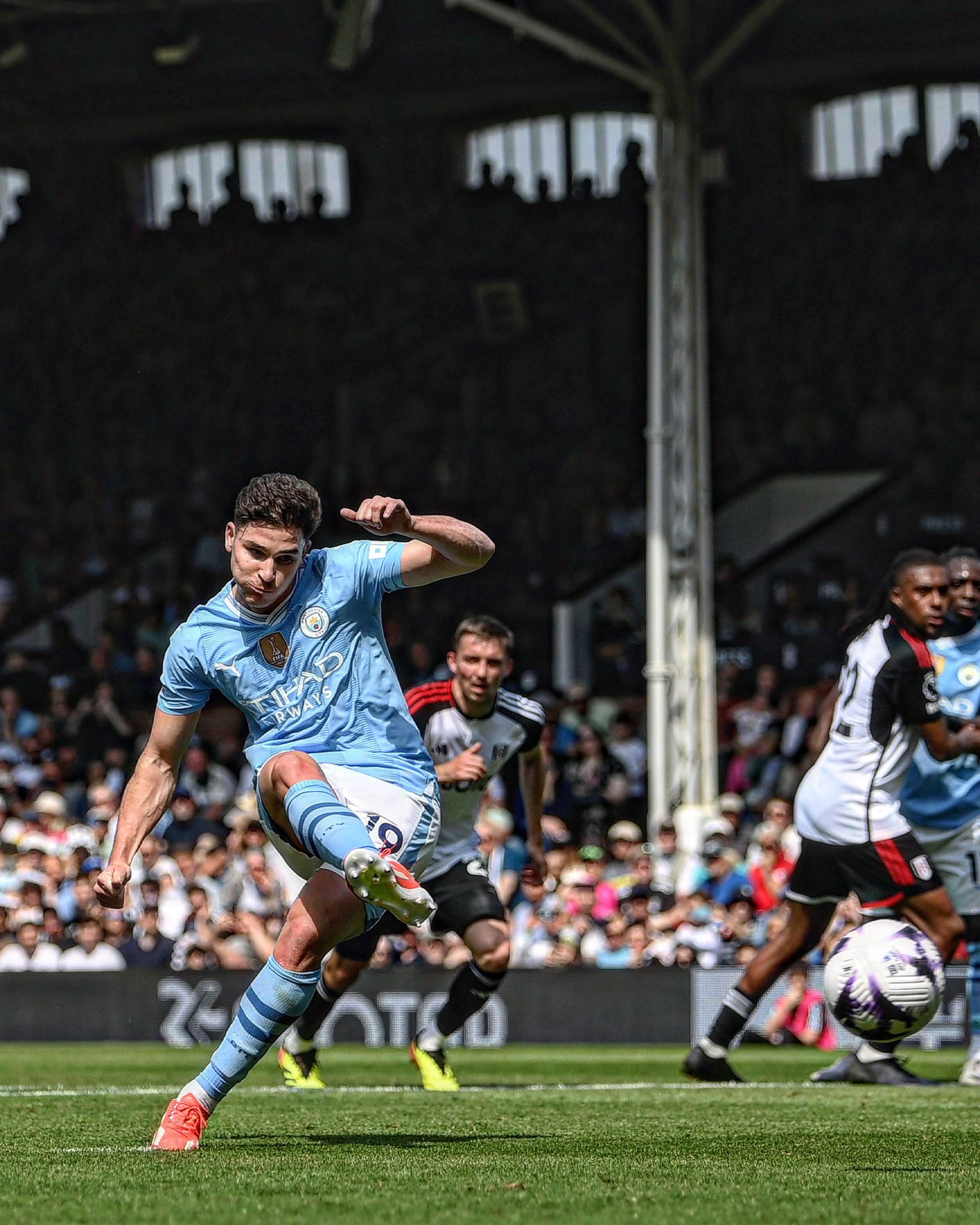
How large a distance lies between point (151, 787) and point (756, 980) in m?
3.84

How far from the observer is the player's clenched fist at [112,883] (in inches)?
212

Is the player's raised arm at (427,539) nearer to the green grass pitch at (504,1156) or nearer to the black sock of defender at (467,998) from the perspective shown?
the green grass pitch at (504,1156)

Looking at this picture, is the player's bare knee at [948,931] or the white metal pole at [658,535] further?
the white metal pole at [658,535]

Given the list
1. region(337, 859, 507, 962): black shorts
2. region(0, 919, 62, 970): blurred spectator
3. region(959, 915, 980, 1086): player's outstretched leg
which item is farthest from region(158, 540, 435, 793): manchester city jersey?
region(0, 919, 62, 970): blurred spectator

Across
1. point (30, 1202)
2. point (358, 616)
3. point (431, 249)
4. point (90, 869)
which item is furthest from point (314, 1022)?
point (431, 249)

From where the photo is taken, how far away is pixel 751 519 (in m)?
24.6

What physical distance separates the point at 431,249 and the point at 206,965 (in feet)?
52.2

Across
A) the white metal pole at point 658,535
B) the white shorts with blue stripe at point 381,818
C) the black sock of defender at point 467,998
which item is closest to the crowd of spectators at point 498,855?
the white metal pole at point 658,535

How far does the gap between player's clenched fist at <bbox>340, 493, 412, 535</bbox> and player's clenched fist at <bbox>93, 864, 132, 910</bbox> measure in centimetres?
124

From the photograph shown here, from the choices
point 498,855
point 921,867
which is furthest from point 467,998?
point 498,855

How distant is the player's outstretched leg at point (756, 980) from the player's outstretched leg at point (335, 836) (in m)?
3.61

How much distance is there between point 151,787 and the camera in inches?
222

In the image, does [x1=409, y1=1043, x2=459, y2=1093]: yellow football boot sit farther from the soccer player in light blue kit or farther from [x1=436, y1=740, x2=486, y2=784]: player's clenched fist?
the soccer player in light blue kit

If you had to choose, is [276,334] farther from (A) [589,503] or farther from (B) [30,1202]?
(B) [30,1202]
